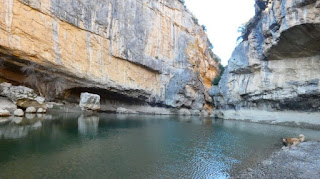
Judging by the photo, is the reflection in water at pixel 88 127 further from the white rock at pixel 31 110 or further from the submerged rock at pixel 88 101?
the submerged rock at pixel 88 101

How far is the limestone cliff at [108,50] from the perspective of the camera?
2280 cm

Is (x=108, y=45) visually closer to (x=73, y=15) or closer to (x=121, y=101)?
(x=73, y=15)

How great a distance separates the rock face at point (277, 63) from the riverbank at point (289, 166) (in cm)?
1271

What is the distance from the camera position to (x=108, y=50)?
30.0m

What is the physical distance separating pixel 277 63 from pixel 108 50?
71.9 feet

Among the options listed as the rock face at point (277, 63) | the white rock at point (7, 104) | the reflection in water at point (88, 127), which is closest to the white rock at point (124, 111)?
the reflection in water at point (88, 127)

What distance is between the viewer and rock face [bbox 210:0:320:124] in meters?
19.5

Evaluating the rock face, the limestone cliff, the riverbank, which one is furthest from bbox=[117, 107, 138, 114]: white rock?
the riverbank

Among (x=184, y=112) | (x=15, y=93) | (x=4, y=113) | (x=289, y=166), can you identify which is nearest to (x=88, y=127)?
(x=4, y=113)

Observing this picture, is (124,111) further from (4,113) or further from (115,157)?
(115,157)

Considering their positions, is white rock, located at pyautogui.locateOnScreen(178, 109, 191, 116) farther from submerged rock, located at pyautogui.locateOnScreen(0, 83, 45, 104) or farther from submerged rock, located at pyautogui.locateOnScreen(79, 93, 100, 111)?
submerged rock, located at pyautogui.locateOnScreen(0, 83, 45, 104)

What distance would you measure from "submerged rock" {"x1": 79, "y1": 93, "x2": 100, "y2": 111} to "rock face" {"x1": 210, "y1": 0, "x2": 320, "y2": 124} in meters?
21.1

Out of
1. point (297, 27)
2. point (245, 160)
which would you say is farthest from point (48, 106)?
point (297, 27)

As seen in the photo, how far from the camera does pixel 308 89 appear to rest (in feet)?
78.2
